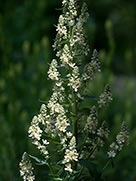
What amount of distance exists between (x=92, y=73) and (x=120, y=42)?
9.39m

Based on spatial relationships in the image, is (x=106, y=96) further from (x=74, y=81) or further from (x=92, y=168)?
(x=92, y=168)

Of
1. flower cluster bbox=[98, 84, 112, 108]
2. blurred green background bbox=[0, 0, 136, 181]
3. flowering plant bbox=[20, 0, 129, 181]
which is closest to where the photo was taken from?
flowering plant bbox=[20, 0, 129, 181]

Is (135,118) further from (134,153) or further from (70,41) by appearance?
(70,41)

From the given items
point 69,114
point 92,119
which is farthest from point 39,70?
point 92,119

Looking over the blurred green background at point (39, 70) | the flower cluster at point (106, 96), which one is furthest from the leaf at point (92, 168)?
the blurred green background at point (39, 70)

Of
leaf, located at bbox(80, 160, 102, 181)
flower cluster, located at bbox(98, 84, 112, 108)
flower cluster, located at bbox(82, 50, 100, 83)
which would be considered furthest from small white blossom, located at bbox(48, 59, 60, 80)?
leaf, located at bbox(80, 160, 102, 181)

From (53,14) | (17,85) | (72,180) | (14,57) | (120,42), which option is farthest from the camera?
(120,42)

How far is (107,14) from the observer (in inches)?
391

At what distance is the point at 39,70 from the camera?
4.09 m

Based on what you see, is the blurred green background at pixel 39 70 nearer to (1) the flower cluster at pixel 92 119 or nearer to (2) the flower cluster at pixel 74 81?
(1) the flower cluster at pixel 92 119

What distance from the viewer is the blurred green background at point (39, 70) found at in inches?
123

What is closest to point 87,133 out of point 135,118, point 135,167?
point 135,167

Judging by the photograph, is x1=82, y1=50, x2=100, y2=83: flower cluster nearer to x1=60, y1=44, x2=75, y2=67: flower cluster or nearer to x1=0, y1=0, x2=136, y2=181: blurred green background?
x1=60, y1=44, x2=75, y2=67: flower cluster

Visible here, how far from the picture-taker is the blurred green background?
3.13 m
